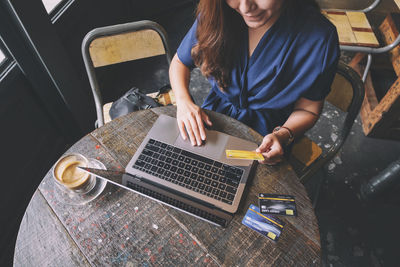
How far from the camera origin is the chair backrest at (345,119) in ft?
3.67

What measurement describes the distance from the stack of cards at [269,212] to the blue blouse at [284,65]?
1.50 feet

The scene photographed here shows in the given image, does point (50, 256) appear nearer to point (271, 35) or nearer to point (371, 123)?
point (271, 35)

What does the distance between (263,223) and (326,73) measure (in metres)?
0.65

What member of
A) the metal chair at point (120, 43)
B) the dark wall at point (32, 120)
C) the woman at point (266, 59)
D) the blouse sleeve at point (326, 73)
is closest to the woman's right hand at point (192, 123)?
the woman at point (266, 59)

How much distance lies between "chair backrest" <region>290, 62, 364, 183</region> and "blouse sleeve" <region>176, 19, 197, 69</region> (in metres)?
0.68

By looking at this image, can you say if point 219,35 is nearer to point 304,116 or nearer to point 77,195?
point 304,116

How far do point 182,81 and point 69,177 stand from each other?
2.30 feet

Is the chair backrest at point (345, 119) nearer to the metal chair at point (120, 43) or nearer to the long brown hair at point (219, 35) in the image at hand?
the long brown hair at point (219, 35)

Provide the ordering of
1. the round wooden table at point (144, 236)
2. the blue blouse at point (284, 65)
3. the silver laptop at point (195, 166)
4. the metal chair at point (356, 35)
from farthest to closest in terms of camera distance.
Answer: the metal chair at point (356, 35)
the blue blouse at point (284, 65)
the silver laptop at point (195, 166)
the round wooden table at point (144, 236)

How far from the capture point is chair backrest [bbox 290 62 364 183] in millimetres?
1117

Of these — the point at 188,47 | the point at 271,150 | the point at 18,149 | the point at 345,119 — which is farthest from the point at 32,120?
the point at 345,119

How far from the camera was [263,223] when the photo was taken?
824mm

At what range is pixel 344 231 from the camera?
1.65 metres

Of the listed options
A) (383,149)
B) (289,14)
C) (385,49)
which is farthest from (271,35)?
(383,149)
